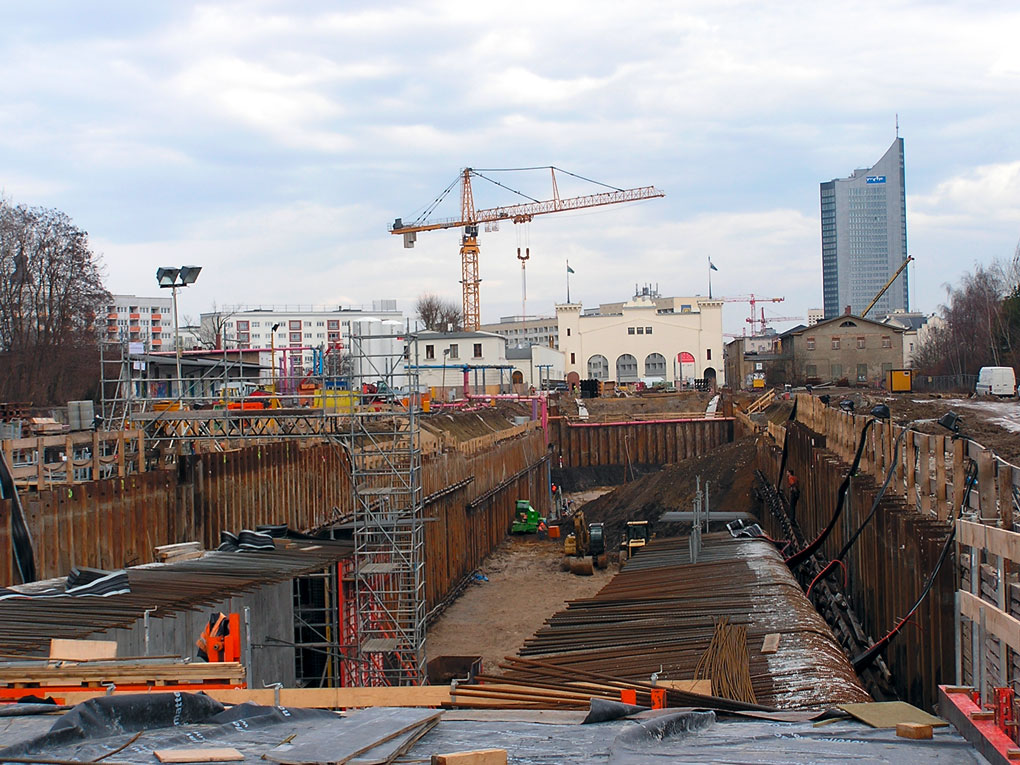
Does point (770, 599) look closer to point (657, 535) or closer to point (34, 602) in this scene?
point (34, 602)

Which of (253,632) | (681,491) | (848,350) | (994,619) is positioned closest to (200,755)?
(994,619)

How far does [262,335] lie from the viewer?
131750 mm

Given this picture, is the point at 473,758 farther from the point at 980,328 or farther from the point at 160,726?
the point at 980,328

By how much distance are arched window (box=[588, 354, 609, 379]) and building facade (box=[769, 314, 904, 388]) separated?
22.2m

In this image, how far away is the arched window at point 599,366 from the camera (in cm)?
9688

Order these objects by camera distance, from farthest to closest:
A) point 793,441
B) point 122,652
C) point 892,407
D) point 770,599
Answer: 1. point 892,407
2. point 793,441
3. point 770,599
4. point 122,652

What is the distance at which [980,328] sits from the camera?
250ft

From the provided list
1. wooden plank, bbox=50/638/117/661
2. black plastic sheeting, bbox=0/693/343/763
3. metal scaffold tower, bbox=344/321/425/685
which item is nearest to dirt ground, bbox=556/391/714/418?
metal scaffold tower, bbox=344/321/425/685

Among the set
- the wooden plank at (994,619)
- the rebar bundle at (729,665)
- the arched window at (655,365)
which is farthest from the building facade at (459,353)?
the wooden plank at (994,619)

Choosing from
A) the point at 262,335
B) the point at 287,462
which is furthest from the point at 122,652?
the point at 262,335

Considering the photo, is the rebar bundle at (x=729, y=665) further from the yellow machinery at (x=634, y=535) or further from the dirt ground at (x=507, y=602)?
the yellow machinery at (x=634, y=535)

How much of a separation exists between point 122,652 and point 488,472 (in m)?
23.9

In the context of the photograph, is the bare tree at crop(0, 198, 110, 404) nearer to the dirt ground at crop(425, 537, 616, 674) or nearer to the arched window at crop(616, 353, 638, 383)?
the dirt ground at crop(425, 537, 616, 674)

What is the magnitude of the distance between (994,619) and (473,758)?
355 cm
